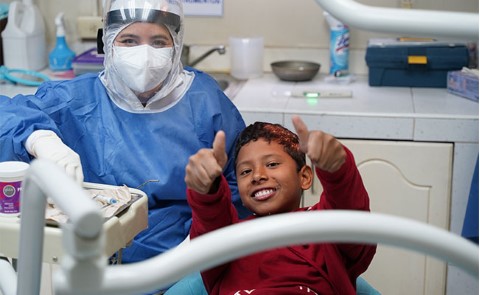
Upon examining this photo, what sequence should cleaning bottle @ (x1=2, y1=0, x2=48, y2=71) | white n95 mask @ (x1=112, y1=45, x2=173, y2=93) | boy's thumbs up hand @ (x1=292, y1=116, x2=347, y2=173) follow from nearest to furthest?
boy's thumbs up hand @ (x1=292, y1=116, x2=347, y2=173) < white n95 mask @ (x1=112, y1=45, x2=173, y2=93) < cleaning bottle @ (x1=2, y1=0, x2=48, y2=71)

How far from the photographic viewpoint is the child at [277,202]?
4.65ft

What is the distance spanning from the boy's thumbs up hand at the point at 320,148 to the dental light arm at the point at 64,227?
44 cm

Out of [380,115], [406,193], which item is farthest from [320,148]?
[406,193]

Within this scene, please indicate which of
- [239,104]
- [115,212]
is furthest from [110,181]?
[239,104]

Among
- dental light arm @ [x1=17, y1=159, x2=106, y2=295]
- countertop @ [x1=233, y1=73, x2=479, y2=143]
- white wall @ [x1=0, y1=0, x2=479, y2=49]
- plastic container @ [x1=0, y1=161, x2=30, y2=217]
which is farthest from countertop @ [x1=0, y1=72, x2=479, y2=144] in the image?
dental light arm @ [x1=17, y1=159, x2=106, y2=295]

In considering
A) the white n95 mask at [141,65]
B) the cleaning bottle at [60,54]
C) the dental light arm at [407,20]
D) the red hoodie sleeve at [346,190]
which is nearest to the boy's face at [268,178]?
the red hoodie sleeve at [346,190]

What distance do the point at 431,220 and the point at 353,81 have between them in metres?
0.69

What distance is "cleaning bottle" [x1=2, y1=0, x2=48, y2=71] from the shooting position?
3.20 m

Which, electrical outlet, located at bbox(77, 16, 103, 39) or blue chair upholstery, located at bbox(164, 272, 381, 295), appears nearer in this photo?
blue chair upholstery, located at bbox(164, 272, 381, 295)

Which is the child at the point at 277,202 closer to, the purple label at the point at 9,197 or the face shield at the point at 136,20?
the purple label at the point at 9,197

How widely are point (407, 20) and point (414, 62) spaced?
2.11 metres

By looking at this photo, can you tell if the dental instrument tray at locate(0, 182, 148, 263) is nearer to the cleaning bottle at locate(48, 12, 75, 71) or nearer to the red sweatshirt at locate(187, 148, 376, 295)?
the red sweatshirt at locate(187, 148, 376, 295)

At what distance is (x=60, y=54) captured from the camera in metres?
3.22

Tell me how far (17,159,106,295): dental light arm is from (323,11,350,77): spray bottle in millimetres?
2125
